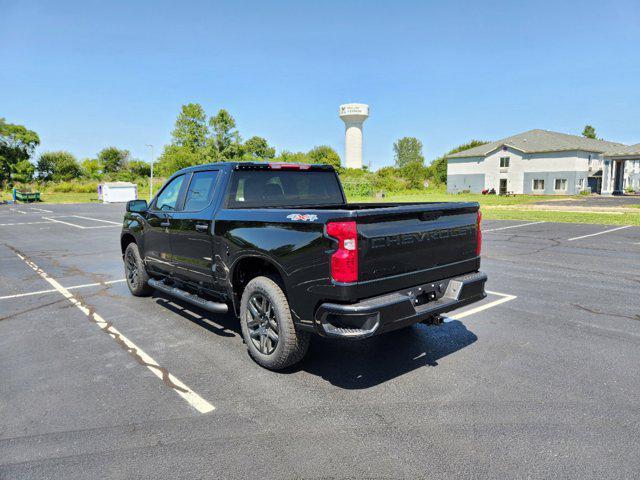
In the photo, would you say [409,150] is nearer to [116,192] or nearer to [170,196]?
[116,192]

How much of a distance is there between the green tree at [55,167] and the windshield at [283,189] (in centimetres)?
8362

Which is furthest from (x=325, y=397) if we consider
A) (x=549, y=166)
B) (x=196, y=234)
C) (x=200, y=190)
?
(x=549, y=166)

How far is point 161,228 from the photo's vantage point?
5906 mm

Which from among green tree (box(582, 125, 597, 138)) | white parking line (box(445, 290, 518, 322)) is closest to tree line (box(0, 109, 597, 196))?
green tree (box(582, 125, 597, 138))

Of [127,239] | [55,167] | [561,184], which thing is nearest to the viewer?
[127,239]

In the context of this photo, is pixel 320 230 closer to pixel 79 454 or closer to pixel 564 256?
pixel 79 454

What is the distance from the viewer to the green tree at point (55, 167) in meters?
76.7

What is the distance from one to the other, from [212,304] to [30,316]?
3.05m

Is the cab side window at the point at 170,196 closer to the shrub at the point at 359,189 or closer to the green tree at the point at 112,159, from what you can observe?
the shrub at the point at 359,189

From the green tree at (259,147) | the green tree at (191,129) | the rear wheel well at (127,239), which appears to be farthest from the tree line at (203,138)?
the rear wheel well at (127,239)

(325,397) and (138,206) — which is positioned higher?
(138,206)

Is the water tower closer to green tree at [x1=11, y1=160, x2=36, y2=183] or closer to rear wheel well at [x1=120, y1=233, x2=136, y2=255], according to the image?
green tree at [x1=11, y1=160, x2=36, y2=183]

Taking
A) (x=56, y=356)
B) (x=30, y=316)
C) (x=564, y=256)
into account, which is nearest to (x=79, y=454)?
(x=56, y=356)

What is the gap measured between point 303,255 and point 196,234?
1907 millimetres
